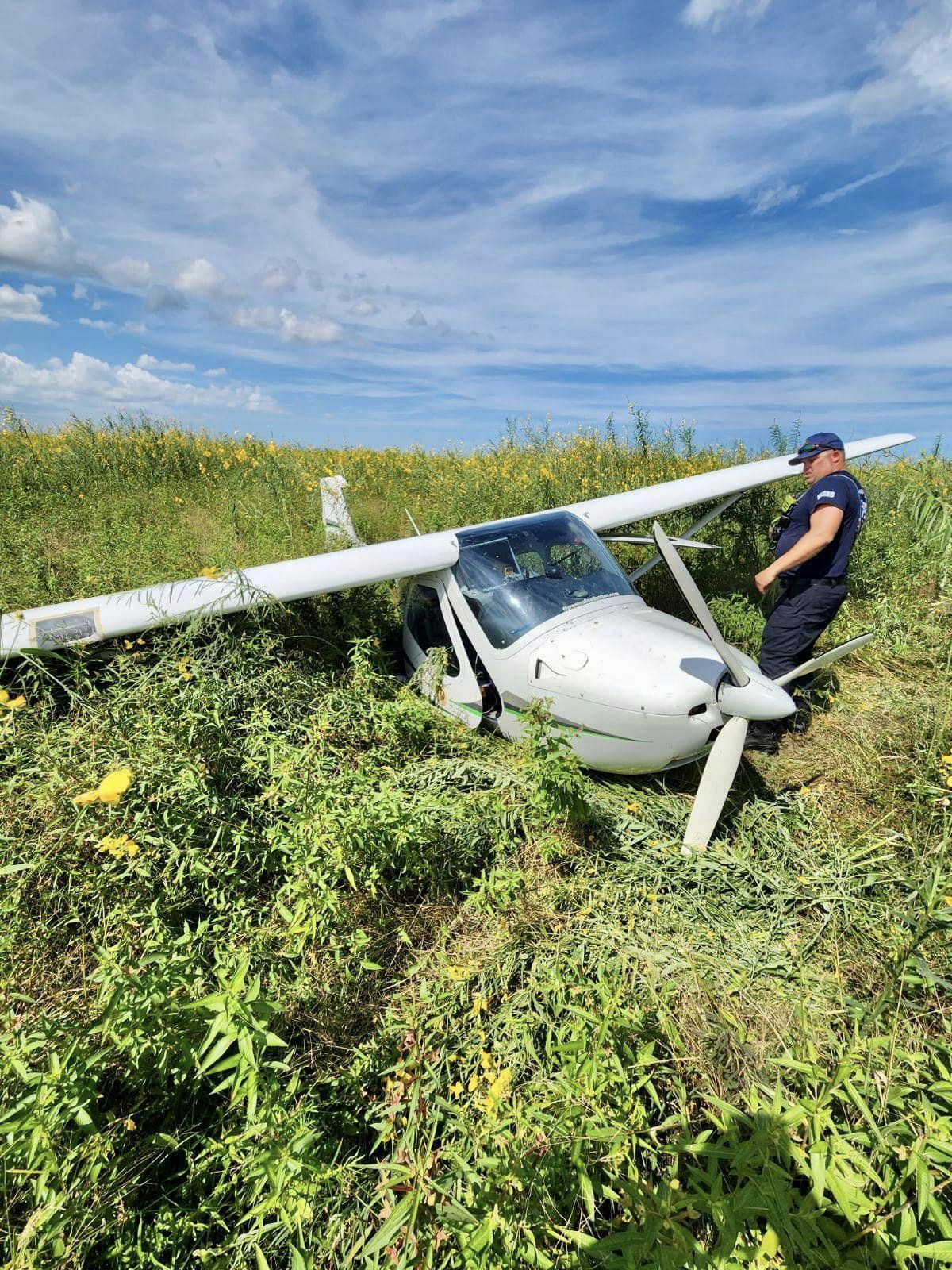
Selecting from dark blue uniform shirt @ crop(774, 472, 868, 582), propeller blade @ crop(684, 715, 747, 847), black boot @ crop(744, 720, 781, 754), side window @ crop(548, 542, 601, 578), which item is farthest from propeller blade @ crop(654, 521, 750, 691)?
dark blue uniform shirt @ crop(774, 472, 868, 582)

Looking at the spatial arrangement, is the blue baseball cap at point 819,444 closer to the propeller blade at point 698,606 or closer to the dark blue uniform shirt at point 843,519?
the dark blue uniform shirt at point 843,519

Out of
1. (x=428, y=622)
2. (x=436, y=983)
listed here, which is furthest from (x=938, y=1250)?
(x=428, y=622)

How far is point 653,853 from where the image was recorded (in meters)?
3.22

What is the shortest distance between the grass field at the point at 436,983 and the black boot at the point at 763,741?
0.13 m

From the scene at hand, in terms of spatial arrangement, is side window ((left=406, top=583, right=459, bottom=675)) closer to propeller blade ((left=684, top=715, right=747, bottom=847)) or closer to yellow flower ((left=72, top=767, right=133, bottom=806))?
propeller blade ((left=684, top=715, right=747, bottom=847))

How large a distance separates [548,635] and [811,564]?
7.59ft

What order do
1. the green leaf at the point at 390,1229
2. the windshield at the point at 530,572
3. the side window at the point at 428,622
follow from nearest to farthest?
the green leaf at the point at 390,1229
the windshield at the point at 530,572
the side window at the point at 428,622

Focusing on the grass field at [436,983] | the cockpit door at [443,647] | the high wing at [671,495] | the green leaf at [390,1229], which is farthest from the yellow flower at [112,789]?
the high wing at [671,495]

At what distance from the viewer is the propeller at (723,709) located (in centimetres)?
296

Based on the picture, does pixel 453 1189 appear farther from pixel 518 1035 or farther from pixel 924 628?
pixel 924 628

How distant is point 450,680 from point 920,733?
3239 millimetres

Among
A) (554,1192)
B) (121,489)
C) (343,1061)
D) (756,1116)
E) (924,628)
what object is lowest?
(343,1061)

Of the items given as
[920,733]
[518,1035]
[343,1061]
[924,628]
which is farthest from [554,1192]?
[924,628]

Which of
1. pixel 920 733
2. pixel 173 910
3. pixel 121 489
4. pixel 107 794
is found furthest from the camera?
pixel 121 489
